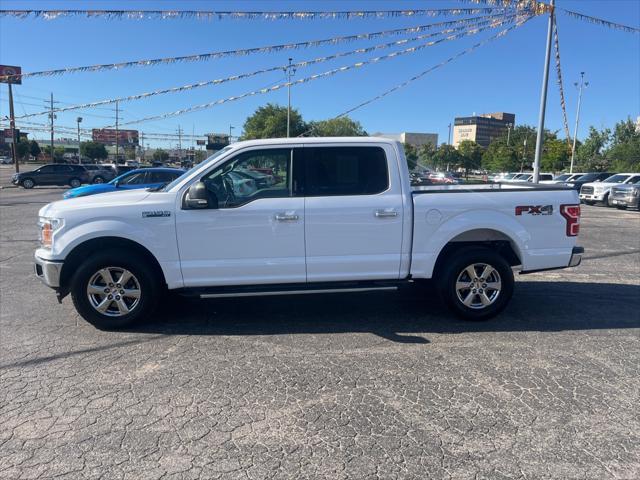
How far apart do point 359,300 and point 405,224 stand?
4.94ft

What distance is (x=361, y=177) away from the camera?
5.00m

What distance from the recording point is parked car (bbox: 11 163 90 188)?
96.5 feet

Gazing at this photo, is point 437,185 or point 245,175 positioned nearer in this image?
point 245,175

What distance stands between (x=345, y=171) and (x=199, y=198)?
61.9 inches

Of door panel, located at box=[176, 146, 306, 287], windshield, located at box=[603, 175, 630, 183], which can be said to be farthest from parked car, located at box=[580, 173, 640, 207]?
door panel, located at box=[176, 146, 306, 287]

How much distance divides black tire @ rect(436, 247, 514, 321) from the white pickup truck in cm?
1

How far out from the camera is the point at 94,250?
489 centimetres

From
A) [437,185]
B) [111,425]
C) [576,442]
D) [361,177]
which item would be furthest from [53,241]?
[576,442]

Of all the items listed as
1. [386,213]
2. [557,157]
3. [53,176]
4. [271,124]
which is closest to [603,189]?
[386,213]

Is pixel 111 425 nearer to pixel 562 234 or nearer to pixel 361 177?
pixel 361 177

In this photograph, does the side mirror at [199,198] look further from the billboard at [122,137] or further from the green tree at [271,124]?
the billboard at [122,137]

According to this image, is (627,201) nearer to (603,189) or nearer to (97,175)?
(603,189)

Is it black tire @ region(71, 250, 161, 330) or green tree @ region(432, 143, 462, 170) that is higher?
green tree @ region(432, 143, 462, 170)

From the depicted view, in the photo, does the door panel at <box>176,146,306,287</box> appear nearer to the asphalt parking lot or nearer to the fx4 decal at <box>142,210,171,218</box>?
the fx4 decal at <box>142,210,171,218</box>
